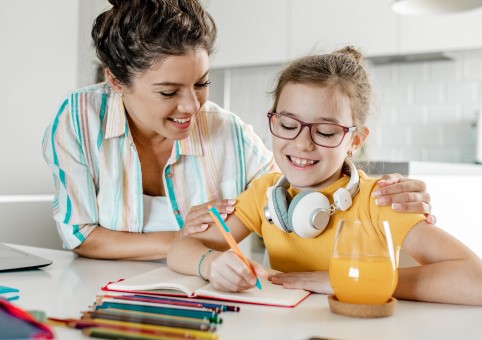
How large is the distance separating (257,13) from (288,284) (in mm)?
3188

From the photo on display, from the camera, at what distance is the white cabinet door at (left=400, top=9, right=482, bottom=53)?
3375mm

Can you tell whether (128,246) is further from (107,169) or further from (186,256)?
(186,256)

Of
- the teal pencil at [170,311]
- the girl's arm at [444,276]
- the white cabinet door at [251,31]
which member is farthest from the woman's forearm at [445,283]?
the white cabinet door at [251,31]

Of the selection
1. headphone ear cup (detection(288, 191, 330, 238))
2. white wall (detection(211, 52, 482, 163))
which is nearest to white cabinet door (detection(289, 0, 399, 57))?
white wall (detection(211, 52, 482, 163))

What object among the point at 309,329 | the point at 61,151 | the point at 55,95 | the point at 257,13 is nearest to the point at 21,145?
the point at 55,95

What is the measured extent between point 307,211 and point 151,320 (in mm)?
496

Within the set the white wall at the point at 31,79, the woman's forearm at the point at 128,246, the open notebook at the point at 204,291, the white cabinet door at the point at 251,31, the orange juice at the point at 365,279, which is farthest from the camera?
the white cabinet door at the point at 251,31

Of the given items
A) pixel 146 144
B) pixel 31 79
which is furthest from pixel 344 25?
pixel 146 144

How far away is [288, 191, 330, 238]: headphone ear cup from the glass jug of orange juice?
263 millimetres

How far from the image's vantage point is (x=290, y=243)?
Result: 4.59 ft

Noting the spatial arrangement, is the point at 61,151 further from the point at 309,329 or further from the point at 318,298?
the point at 309,329

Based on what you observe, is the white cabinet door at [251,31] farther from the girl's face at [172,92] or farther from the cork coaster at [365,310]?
the cork coaster at [365,310]

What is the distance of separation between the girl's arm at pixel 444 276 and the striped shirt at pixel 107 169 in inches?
29.6

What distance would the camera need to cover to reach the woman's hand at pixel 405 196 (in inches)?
49.0
